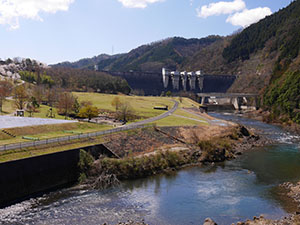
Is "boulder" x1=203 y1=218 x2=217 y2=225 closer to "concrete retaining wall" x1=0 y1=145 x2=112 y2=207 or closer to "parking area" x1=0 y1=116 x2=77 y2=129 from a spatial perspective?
"concrete retaining wall" x1=0 y1=145 x2=112 y2=207

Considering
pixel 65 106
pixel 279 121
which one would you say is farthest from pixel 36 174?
pixel 279 121

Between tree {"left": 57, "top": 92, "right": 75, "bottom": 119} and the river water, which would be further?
tree {"left": 57, "top": 92, "right": 75, "bottom": 119}

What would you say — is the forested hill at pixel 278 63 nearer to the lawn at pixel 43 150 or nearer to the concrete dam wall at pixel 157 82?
the concrete dam wall at pixel 157 82

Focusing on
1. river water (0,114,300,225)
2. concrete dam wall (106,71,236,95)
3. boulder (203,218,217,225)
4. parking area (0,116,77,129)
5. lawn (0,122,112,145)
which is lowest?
river water (0,114,300,225)

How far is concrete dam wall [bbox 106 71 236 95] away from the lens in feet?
544

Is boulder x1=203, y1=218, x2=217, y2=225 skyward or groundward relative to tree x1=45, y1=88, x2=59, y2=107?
groundward

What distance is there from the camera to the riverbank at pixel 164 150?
129ft

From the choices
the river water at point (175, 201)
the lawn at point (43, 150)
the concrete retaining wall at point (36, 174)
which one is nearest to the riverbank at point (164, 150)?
the river water at point (175, 201)

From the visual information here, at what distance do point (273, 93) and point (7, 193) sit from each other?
92500 millimetres

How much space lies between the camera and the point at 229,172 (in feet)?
144

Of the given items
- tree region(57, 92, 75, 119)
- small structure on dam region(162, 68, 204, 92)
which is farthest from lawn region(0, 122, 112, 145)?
small structure on dam region(162, 68, 204, 92)

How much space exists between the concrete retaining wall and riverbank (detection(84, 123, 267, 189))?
2476 mm

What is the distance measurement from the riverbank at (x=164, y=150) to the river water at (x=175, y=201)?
1.90m

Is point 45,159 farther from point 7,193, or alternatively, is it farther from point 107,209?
point 107,209
